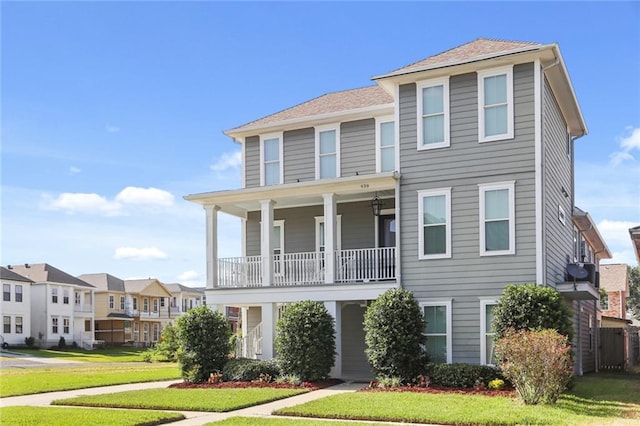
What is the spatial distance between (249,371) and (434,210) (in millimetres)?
6382

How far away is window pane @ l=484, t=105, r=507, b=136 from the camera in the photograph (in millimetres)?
17688

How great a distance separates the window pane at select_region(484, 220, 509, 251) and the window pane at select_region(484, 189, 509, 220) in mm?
176

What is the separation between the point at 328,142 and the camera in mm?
21891

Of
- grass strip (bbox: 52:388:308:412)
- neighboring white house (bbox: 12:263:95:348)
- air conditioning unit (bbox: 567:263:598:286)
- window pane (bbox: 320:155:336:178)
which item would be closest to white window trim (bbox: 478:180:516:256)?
air conditioning unit (bbox: 567:263:598:286)

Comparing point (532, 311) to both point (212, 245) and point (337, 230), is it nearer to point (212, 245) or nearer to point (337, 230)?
point (337, 230)

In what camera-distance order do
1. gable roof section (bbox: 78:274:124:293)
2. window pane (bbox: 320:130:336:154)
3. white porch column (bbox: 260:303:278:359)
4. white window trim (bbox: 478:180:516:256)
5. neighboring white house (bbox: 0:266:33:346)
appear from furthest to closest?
1. gable roof section (bbox: 78:274:124:293)
2. neighboring white house (bbox: 0:266:33:346)
3. window pane (bbox: 320:130:336:154)
4. white porch column (bbox: 260:303:278:359)
5. white window trim (bbox: 478:180:516:256)

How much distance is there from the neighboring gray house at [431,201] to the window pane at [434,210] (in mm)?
30

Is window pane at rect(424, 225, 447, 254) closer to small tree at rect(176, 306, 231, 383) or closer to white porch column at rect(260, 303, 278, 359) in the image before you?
white porch column at rect(260, 303, 278, 359)

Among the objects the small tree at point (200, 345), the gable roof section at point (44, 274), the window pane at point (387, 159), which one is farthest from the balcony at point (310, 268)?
the gable roof section at point (44, 274)

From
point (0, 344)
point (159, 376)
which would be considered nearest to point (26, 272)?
point (0, 344)

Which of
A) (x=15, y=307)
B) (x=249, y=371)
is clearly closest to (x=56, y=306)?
(x=15, y=307)

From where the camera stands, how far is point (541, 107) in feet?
56.4

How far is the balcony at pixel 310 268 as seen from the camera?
1948cm

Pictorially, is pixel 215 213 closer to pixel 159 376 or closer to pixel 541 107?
pixel 159 376
